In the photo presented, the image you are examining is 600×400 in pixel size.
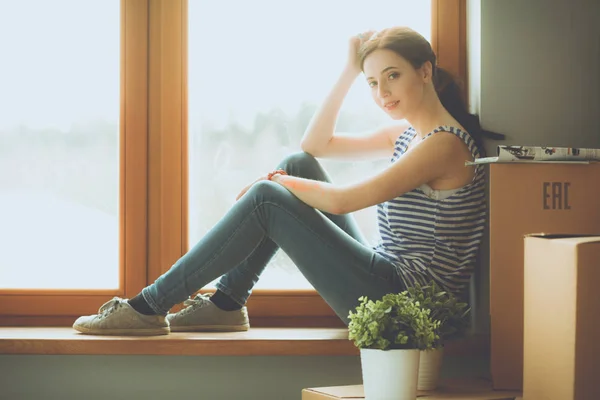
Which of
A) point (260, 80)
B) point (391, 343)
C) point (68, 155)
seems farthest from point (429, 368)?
point (68, 155)

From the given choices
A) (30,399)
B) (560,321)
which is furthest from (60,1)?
(560,321)

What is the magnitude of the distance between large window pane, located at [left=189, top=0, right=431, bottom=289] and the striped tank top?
1.35 ft

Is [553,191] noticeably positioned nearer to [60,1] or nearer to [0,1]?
[60,1]

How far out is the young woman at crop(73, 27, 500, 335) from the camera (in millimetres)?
1906

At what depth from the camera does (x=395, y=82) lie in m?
2.02

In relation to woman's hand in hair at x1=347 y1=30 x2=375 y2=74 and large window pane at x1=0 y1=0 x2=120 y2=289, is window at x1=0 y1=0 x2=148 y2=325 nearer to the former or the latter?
large window pane at x1=0 y1=0 x2=120 y2=289

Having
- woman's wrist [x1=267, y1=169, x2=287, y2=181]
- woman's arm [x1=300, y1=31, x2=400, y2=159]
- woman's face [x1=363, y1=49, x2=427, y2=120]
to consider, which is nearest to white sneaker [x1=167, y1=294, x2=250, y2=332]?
woman's wrist [x1=267, y1=169, x2=287, y2=181]

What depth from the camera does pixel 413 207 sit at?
78.6 inches

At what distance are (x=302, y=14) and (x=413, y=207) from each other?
0.72 meters

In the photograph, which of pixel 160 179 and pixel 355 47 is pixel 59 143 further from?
pixel 355 47

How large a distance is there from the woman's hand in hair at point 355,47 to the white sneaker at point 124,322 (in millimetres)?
864

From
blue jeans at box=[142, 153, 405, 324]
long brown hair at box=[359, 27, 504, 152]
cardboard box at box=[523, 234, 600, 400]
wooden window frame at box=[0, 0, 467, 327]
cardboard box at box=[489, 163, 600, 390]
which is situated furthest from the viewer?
wooden window frame at box=[0, 0, 467, 327]

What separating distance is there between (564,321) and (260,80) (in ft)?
3.92

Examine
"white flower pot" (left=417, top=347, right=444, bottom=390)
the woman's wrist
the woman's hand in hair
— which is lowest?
"white flower pot" (left=417, top=347, right=444, bottom=390)
